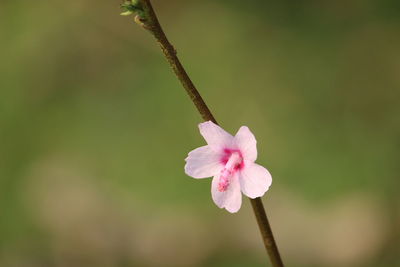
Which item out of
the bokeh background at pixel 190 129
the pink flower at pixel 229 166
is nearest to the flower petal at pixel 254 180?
the pink flower at pixel 229 166

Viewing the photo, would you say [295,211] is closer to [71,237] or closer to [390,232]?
[390,232]

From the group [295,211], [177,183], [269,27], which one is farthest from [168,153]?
[269,27]

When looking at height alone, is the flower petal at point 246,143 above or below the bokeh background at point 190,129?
below

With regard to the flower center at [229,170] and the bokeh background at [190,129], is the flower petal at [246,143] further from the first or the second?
the bokeh background at [190,129]

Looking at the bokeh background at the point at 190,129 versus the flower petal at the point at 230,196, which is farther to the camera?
the bokeh background at the point at 190,129

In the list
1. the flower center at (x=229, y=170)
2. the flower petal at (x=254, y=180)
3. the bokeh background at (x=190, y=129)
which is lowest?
the flower petal at (x=254, y=180)
